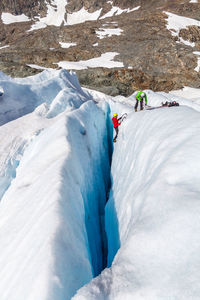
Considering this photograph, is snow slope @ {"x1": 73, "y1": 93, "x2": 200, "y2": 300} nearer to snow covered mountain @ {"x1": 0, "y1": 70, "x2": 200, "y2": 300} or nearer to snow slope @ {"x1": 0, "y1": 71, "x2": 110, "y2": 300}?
snow covered mountain @ {"x1": 0, "y1": 70, "x2": 200, "y2": 300}

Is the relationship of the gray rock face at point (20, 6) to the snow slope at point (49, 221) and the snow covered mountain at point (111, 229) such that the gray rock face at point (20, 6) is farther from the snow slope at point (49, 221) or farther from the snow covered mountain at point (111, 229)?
the snow covered mountain at point (111, 229)

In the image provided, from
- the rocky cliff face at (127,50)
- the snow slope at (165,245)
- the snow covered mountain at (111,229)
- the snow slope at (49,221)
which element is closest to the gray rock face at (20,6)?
the rocky cliff face at (127,50)

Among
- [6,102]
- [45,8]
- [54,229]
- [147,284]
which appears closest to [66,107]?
[6,102]

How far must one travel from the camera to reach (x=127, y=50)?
1468 inches

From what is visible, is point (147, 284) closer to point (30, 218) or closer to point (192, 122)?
point (30, 218)

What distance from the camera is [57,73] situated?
14.5 metres

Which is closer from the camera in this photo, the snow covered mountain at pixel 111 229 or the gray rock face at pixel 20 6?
the snow covered mountain at pixel 111 229

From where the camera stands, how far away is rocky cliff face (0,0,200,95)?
2955cm

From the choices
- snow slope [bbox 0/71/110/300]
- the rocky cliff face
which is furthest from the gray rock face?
snow slope [bbox 0/71/110/300]

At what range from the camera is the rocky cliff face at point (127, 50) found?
29548 mm

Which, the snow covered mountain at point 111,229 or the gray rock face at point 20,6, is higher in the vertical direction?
the gray rock face at point 20,6

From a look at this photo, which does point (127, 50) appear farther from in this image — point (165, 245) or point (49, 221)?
point (165, 245)

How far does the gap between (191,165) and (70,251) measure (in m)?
1.89

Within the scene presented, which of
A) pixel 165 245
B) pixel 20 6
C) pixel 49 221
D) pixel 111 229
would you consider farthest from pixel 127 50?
pixel 20 6
